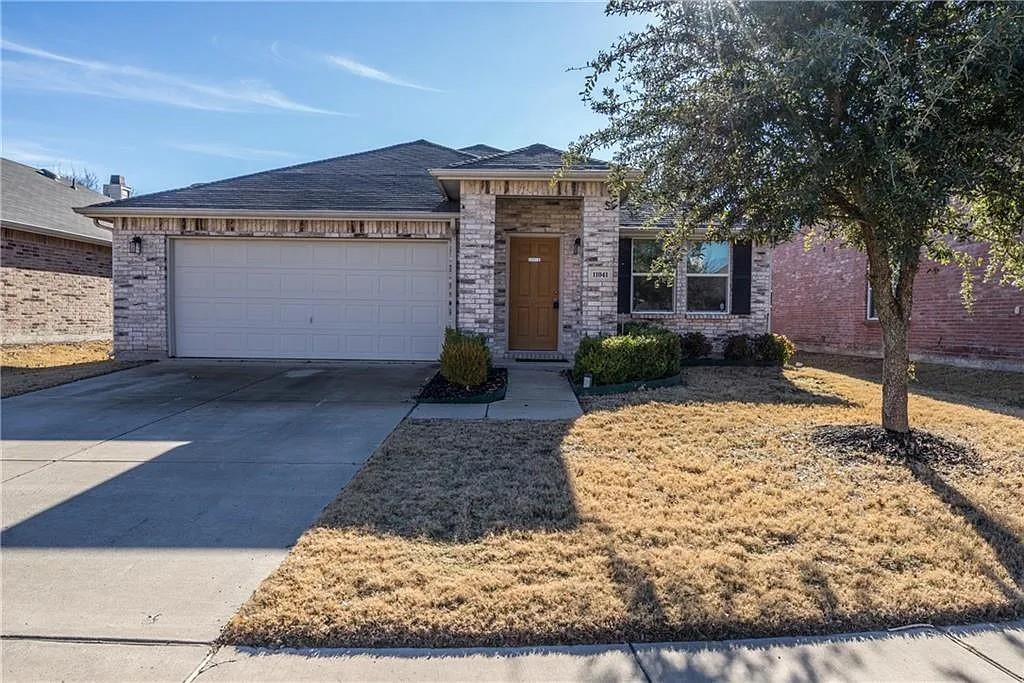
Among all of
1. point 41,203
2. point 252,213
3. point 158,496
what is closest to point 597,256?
point 252,213

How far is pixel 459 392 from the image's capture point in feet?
26.7

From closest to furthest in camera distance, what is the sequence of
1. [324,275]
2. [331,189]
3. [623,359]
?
1. [623,359]
2. [324,275]
3. [331,189]

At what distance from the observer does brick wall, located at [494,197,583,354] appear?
11336mm

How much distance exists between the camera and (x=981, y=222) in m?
5.80

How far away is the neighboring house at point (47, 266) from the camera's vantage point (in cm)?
1330

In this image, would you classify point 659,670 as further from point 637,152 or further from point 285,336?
point 285,336

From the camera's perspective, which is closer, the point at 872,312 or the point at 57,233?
the point at 57,233

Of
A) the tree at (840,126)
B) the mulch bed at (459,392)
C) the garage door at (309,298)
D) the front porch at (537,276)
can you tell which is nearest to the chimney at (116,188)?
the garage door at (309,298)

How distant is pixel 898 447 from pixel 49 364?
13905 millimetres

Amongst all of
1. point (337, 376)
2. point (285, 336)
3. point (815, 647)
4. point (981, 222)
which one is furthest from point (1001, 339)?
point (285, 336)

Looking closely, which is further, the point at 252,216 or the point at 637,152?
the point at 252,216

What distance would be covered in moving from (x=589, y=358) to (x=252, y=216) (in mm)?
7164

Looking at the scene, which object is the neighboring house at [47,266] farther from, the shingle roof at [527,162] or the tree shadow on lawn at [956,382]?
the tree shadow on lawn at [956,382]

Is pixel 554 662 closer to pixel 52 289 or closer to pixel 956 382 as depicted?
pixel 956 382
